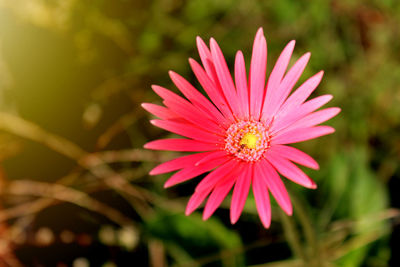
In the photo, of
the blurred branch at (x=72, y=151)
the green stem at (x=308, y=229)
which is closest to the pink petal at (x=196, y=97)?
the green stem at (x=308, y=229)

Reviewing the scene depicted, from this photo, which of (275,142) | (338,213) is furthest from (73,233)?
(338,213)

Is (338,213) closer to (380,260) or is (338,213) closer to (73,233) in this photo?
(380,260)

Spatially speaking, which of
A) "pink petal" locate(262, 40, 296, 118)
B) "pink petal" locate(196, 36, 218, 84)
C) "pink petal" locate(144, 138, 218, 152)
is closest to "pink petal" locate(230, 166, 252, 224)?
"pink petal" locate(144, 138, 218, 152)

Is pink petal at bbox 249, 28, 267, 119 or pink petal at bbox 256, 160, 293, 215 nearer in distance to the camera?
pink petal at bbox 256, 160, 293, 215

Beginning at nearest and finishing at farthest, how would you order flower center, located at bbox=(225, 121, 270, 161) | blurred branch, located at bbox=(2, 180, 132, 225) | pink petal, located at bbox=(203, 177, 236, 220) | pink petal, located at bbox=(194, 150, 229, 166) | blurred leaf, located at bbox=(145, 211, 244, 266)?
pink petal, located at bbox=(203, 177, 236, 220) → pink petal, located at bbox=(194, 150, 229, 166) → flower center, located at bbox=(225, 121, 270, 161) → blurred leaf, located at bbox=(145, 211, 244, 266) → blurred branch, located at bbox=(2, 180, 132, 225)

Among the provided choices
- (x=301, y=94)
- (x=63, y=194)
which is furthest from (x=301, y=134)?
(x=63, y=194)

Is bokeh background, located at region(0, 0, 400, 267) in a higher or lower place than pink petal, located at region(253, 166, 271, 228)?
higher

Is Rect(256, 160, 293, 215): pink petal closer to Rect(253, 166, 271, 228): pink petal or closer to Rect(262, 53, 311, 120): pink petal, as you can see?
Rect(253, 166, 271, 228): pink petal
